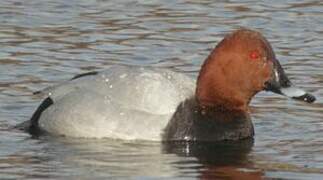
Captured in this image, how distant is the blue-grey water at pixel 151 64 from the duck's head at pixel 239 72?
0.39 metres

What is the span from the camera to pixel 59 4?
15.7 metres

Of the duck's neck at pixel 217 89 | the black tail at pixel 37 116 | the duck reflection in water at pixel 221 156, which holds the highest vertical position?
the duck's neck at pixel 217 89

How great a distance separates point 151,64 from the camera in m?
13.4

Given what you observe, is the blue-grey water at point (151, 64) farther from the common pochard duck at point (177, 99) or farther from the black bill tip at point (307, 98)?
the black bill tip at point (307, 98)

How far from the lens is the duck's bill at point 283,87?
1119 cm

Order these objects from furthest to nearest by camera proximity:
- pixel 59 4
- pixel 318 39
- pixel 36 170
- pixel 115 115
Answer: pixel 59 4
pixel 318 39
pixel 115 115
pixel 36 170

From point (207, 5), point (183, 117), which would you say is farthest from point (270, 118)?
point (207, 5)

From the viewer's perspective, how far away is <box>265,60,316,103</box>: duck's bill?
11.2m

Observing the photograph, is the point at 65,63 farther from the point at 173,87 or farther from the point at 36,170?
the point at 36,170

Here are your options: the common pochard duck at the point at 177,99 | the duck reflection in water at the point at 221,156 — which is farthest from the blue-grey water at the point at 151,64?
the common pochard duck at the point at 177,99

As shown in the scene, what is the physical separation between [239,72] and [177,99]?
0.56 m

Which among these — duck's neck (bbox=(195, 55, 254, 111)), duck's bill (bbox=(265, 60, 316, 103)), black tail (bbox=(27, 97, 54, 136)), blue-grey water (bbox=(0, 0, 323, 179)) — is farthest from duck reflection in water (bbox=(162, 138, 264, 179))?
black tail (bbox=(27, 97, 54, 136))

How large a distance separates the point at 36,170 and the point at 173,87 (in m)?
1.74

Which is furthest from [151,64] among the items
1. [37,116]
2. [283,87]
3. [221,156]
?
[221,156]
